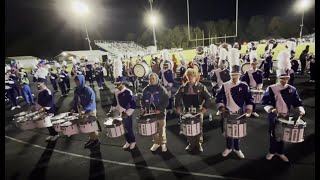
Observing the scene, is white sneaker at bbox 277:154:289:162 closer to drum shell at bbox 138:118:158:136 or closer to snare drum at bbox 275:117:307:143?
snare drum at bbox 275:117:307:143

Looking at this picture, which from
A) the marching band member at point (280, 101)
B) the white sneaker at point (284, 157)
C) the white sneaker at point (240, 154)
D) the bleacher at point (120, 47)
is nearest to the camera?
the marching band member at point (280, 101)

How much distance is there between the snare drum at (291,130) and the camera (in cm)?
455

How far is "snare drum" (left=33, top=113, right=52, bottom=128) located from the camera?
6.73m

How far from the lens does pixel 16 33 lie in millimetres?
32219

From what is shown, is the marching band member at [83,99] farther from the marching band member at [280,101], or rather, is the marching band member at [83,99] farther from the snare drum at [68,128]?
the marching band member at [280,101]

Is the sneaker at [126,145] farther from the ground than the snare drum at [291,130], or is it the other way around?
the snare drum at [291,130]

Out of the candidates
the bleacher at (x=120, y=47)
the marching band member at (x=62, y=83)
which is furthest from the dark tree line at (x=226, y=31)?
the marching band member at (x=62, y=83)

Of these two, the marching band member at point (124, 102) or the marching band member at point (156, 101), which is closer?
the marching band member at point (156, 101)

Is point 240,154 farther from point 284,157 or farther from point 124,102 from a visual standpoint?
point 124,102

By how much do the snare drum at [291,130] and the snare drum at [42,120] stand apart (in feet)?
20.2

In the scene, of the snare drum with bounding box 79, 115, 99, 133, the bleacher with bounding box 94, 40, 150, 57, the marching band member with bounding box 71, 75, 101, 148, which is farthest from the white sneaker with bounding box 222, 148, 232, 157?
the bleacher with bounding box 94, 40, 150, 57

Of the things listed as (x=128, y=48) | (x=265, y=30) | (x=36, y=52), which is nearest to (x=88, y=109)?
(x=36, y=52)
